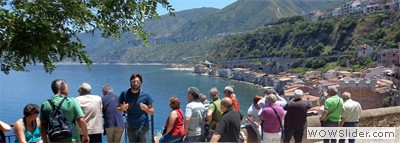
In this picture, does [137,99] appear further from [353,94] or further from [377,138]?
[353,94]

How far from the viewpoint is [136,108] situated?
4.71 metres

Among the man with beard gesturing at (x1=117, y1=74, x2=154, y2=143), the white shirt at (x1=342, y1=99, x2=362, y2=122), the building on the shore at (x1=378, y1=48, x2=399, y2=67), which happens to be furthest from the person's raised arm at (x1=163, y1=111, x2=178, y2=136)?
the building on the shore at (x1=378, y1=48, x2=399, y2=67)

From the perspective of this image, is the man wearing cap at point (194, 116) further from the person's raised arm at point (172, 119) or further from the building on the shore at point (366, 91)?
the building on the shore at point (366, 91)

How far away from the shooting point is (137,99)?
15.4 ft

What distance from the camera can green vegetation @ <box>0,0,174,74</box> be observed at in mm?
3352

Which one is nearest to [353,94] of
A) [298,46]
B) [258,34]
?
[298,46]

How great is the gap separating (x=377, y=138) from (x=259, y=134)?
302 centimetres

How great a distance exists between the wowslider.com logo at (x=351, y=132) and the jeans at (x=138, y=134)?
10.1 feet

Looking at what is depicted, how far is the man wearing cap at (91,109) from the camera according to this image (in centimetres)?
461

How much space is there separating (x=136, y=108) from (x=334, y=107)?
10.3 ft

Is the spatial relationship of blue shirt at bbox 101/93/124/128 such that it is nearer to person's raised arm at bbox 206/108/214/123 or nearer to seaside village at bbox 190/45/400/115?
person's raised arm at bbox 206/108/214/123

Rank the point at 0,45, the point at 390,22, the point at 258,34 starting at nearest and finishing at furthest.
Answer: the point at 0,45 < the point at 390,22 < the point at 258,34

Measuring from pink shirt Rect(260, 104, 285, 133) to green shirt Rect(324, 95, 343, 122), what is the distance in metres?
1.07

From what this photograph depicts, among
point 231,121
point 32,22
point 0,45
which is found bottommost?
point 231,121
